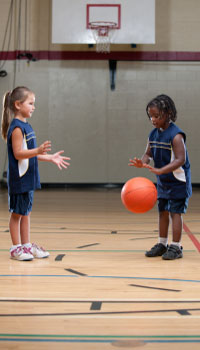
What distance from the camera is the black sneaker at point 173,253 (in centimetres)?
460

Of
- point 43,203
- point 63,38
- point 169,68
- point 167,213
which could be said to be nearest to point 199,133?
point 169,68

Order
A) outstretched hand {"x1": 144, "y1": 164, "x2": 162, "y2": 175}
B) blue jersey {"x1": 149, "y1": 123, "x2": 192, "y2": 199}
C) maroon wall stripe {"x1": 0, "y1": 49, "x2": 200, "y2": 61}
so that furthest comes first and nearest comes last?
maroon wall stripe {"x1": 0, "y1": 49, "x2": 200, "y2": 61} < blue jersey {"x1": 149, "y1": 123, "x2": 192, "y2": 199} < outstretched hand {"x1": 144, "y1": 164, "x2": 162, "y2": 175}

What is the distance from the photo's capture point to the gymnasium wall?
42.8 feet

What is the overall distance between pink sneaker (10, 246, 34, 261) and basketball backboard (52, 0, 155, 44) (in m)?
8.04

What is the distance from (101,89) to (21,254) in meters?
9.00

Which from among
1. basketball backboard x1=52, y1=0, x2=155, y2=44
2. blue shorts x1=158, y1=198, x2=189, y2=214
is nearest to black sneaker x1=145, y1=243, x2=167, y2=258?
blue shorts x1=158, y1=198, x2=189, y2=214

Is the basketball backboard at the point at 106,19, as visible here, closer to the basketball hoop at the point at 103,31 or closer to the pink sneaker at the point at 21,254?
the basketball hoop at the point at 103,31

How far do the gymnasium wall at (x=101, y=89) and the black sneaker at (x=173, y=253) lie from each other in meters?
8.49

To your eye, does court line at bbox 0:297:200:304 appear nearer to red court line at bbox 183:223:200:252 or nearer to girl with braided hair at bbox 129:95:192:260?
girl with braided hair at bbox 129:95:192:260

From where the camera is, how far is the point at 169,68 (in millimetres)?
13078

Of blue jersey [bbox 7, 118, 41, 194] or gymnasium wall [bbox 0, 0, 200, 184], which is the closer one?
blue jersey [bbox 7, 118, 41, 194]

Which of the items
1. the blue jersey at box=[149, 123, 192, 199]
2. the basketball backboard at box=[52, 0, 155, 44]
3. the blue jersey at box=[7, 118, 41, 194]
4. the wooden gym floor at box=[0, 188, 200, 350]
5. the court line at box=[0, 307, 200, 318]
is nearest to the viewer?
the wooden gym floor at box=[0, 188, 200, 350]

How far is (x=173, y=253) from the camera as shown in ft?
15.2

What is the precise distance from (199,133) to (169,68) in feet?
5.25
